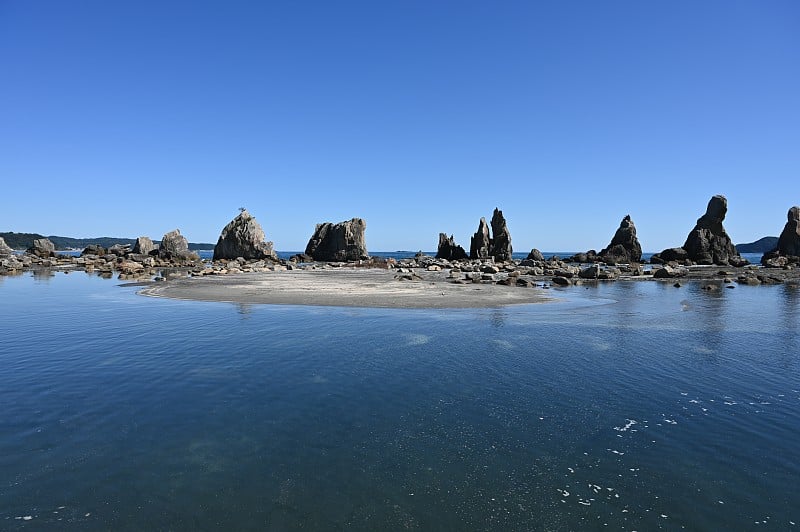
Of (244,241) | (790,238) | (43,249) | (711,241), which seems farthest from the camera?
(244,241)

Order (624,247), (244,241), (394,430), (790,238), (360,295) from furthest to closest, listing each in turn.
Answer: (244,241), (624,247), (790,238), (360,295), (394,430)

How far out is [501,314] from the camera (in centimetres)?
2666

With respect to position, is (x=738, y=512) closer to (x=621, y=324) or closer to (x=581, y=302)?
(x=621, y=324)

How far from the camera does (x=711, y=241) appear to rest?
95.1 m

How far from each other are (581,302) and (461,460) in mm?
27739

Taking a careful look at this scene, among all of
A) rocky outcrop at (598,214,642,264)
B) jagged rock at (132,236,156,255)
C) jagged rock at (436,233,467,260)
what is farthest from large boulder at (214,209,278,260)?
rocky outcrop at (598,214,642,264)

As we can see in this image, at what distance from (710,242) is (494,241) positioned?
45300mm

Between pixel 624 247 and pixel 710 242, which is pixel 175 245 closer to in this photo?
pixel 624 247

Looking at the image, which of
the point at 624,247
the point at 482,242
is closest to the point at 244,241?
the point at 482,242

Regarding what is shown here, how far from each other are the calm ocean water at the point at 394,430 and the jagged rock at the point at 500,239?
8930 cm

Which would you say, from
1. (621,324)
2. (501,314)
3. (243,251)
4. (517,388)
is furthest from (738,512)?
(243,251)

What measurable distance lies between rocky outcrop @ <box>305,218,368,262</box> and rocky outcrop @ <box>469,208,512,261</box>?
92.3ft

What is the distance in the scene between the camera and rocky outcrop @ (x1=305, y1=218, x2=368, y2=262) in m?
108

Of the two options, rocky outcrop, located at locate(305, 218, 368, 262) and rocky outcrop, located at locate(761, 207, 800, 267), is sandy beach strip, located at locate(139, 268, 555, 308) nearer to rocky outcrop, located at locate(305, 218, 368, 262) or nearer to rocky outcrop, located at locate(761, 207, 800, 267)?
rocky outcrop, located at locate(305, 218, 368, 262)
